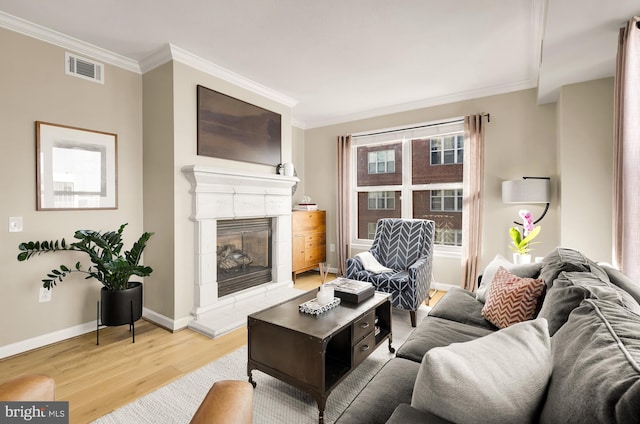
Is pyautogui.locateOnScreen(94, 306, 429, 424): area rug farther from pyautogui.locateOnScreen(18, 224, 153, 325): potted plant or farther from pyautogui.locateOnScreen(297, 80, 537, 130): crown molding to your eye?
pyautogui.locateOnScreen(297, 80, 537, 130): crown molding

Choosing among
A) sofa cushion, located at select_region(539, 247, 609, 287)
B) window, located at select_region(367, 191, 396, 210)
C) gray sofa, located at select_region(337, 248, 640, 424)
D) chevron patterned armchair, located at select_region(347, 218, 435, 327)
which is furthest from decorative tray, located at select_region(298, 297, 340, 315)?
window, located at select_region(367, 191, 396, 210)

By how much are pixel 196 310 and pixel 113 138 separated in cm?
189

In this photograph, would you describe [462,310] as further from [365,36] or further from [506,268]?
[365,36]

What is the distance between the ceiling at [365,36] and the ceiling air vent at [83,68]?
0.59 ft

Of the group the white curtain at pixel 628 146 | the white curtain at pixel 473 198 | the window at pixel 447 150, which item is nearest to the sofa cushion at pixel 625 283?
the white curtain at pixel 628 146

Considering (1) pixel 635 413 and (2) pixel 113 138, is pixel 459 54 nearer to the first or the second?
(1) pixel 635 413

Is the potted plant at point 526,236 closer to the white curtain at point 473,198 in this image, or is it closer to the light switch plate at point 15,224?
the white curtain at point 473,198

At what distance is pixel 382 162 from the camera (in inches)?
194

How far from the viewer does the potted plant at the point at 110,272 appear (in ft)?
8.52

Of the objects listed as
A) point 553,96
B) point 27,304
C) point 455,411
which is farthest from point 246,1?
point 553,96

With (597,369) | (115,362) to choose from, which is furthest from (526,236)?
(115,362)

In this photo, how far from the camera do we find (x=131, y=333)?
2887 millimetres

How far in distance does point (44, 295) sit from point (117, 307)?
2.07ft

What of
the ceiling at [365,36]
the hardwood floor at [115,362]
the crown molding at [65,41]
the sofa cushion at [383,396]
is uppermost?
the ceiling at [365,36]
